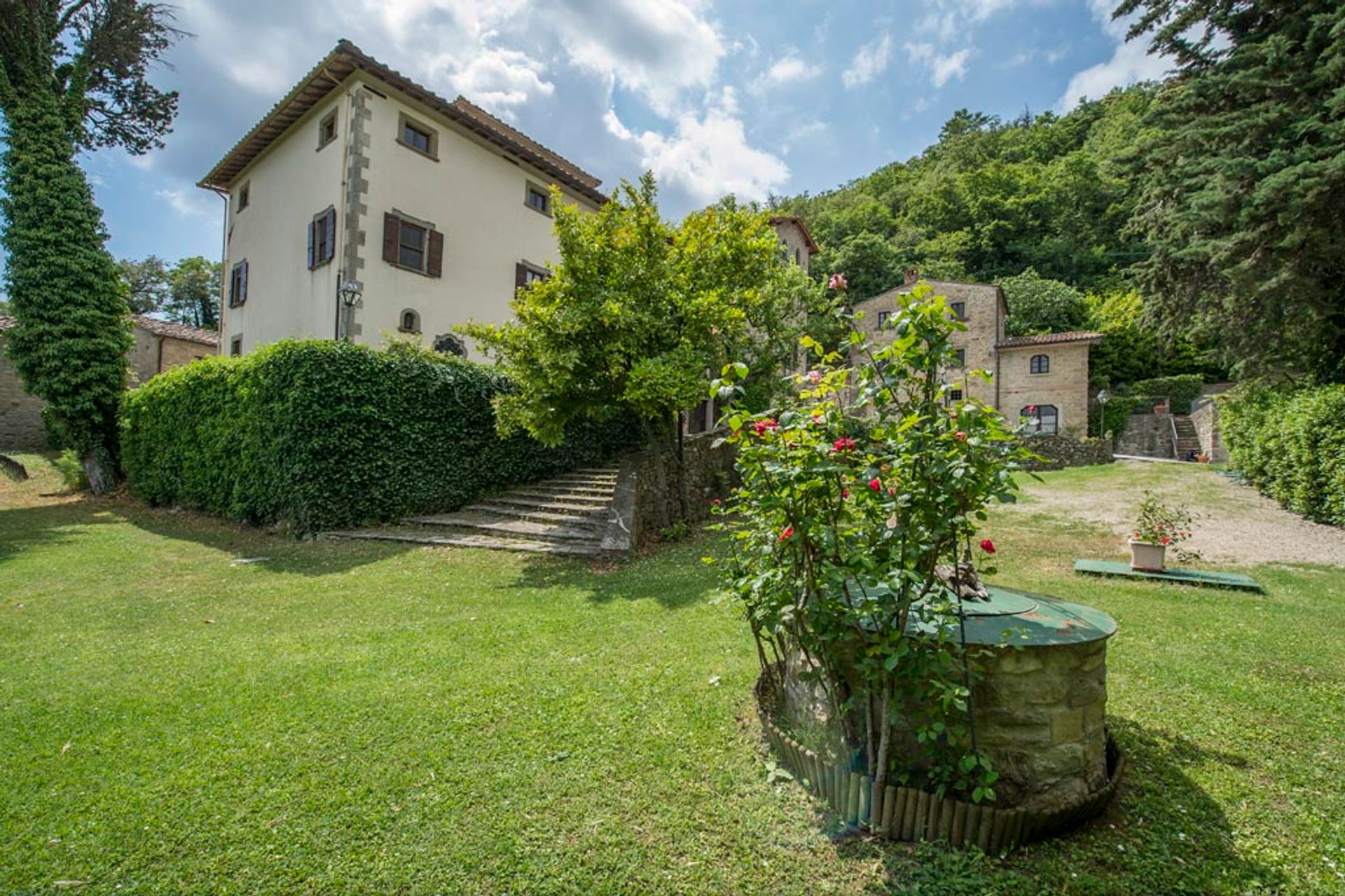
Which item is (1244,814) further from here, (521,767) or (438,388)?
(438,388)

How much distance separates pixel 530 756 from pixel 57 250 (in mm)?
17953

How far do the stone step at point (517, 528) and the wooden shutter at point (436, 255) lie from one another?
7327mm

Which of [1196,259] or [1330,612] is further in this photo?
[1196,259]

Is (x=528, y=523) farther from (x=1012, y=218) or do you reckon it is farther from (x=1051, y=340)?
A: (x=1012, y=218)

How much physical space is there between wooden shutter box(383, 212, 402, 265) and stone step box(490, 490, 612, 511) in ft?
22.1

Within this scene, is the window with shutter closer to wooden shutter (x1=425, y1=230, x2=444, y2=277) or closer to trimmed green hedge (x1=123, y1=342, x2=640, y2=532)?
wooden shutter (x1=425, y1=230, x2=444, y2=277)

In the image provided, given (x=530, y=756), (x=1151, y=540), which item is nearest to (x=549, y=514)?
(x=530, y=756)

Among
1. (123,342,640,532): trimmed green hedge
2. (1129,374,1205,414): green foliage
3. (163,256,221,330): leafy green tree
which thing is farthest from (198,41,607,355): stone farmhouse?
(163,256,221,330): leafy green tree

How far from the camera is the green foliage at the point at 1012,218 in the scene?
139ft

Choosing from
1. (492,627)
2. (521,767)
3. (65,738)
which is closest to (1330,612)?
(521,767)

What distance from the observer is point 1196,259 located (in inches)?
472

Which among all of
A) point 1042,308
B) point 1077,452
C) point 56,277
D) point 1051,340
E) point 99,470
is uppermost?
point 1042,308

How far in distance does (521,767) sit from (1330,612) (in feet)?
26.7

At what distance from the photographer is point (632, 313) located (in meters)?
8.47
